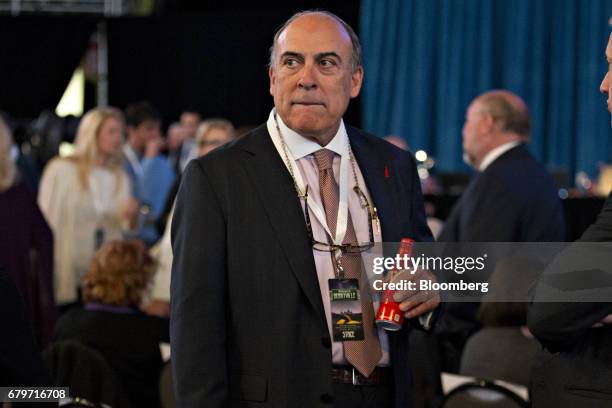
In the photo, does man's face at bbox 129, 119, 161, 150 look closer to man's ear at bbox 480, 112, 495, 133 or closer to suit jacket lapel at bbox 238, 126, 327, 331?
man's ear at bbox 480, 112, 495, 133

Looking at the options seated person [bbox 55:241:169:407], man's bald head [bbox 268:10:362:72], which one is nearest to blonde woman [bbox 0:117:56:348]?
seated person [bbox 55:241:169:407]

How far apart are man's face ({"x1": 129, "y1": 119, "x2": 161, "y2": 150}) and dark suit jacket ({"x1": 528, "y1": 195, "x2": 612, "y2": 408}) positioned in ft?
20.0

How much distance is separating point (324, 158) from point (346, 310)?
37 centimetres

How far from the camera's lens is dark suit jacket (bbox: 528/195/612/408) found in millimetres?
2266

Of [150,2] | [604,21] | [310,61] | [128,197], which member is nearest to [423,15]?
[604,21]

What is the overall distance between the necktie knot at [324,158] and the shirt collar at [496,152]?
2.66 meters

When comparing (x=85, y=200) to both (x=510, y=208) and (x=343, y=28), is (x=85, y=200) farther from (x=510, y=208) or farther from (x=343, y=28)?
(x=343, y=28)

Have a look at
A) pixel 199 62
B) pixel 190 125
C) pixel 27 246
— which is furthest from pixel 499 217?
pixel 199 62

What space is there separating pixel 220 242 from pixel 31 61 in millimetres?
9955

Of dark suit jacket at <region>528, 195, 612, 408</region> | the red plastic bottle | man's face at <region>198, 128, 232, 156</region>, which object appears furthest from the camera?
man's face at <region>198, 128, 232, 156</region>

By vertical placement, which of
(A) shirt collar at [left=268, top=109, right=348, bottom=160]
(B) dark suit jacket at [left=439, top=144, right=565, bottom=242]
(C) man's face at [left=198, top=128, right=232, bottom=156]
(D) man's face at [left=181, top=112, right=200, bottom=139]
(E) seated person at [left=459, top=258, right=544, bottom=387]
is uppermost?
(D) man's face at [left=181, top=112, right=200, bottom=139]

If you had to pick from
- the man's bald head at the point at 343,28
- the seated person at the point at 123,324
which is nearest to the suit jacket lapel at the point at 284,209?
the man's bald head at the point at 343,28

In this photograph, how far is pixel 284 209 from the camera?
2564mm

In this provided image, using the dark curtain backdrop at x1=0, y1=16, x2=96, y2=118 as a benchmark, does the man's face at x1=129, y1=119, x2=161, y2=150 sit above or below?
below
